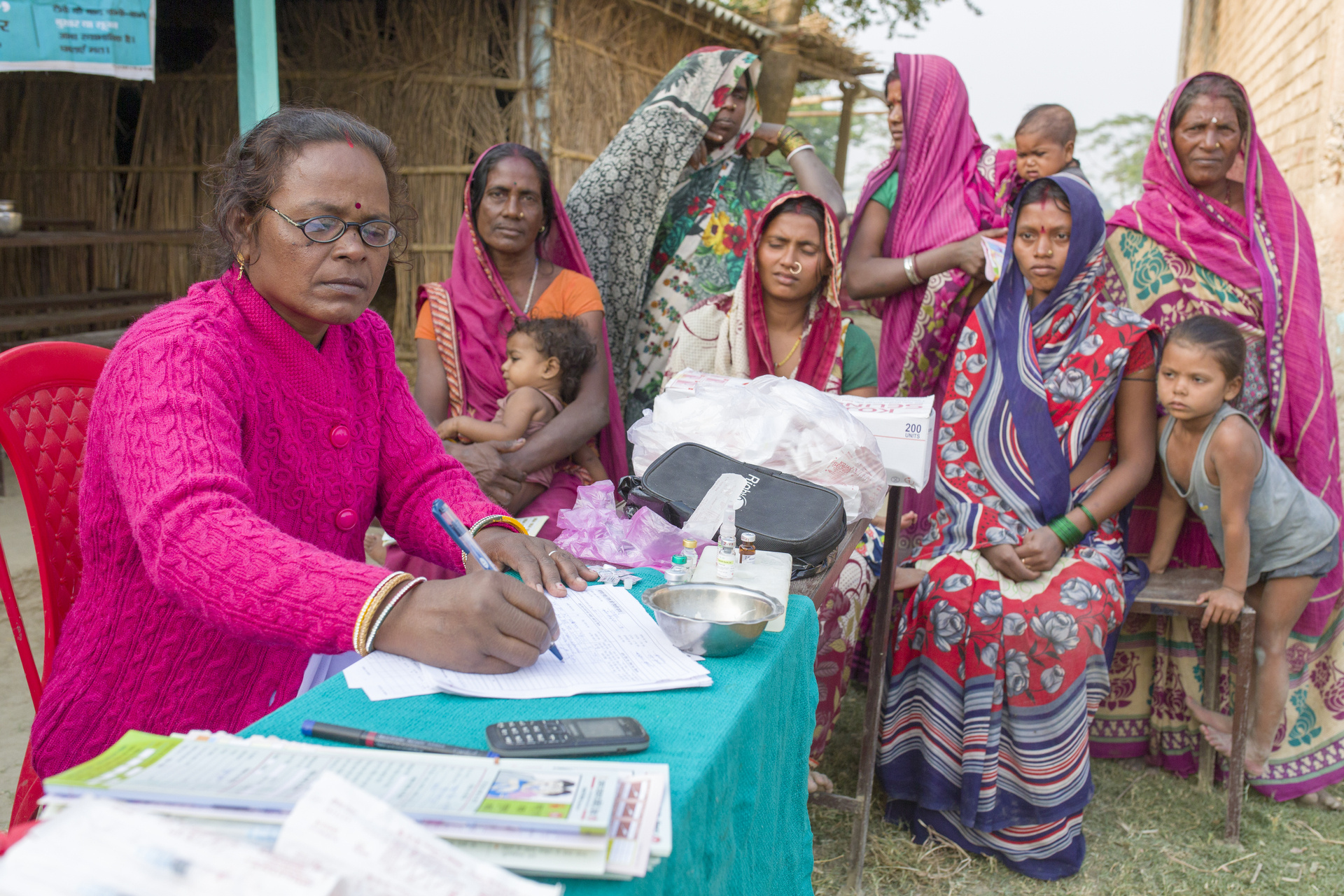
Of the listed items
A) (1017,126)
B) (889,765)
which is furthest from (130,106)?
(889,765)

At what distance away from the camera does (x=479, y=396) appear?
3.46 metres

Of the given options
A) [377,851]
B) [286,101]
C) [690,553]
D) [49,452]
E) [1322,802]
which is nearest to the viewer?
[377,851]

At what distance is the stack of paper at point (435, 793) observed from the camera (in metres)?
0.86

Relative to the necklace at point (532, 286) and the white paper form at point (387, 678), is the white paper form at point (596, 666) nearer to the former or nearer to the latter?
the white paper form at point (387, 678)

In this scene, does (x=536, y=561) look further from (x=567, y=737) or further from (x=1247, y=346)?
(x=1247, y=346)

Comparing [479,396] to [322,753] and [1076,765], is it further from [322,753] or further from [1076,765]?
[322,753]

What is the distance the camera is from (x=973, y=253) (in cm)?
343

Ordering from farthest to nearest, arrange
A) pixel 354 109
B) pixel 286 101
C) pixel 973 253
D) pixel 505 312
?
pixel 286 101 < pixel 354 109 < pixel 505 312 < pixel 973 253

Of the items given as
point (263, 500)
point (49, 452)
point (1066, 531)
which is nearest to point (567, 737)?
point (263, 500)

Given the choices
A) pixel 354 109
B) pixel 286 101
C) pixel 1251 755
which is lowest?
pixel 1251 755

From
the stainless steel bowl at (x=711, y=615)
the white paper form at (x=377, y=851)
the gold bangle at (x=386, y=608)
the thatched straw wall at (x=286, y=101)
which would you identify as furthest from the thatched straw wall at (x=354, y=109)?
the white paper form at (x=377, y=851)

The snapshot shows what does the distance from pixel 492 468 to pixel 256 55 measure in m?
2.57

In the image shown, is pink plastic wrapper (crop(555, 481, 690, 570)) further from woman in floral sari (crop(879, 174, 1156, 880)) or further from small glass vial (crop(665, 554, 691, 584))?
woman in floral sari (crop(879, 174, 1156, 880))

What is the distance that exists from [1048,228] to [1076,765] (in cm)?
163
